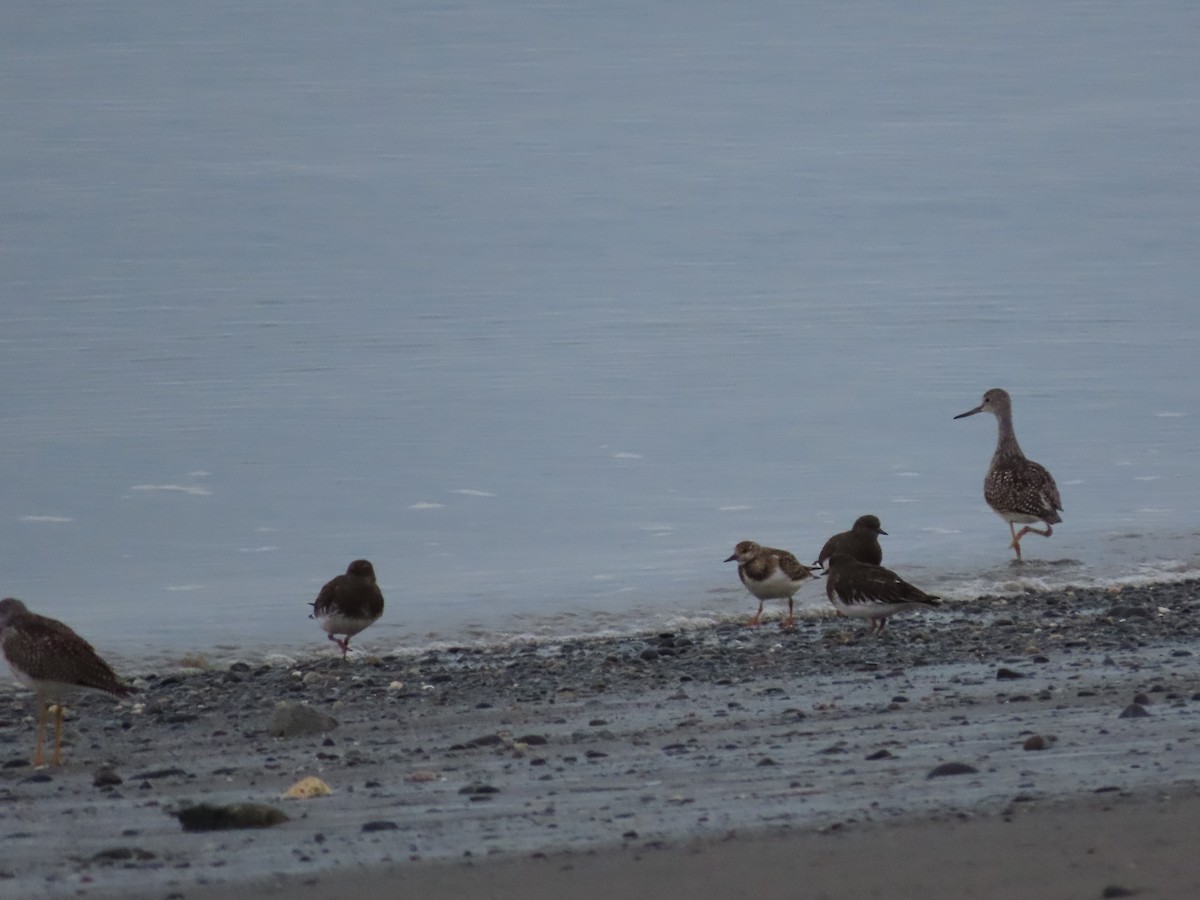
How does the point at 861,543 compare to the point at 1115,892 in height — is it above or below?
above

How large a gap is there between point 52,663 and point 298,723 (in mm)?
968

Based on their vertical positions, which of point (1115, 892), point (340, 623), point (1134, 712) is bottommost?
point (1115, 892)

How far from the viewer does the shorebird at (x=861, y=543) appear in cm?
1082

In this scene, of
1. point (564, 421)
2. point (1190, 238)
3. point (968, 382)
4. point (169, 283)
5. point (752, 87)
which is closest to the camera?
point (564, 421)

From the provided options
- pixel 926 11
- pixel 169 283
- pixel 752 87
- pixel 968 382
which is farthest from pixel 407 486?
pixel 926 11

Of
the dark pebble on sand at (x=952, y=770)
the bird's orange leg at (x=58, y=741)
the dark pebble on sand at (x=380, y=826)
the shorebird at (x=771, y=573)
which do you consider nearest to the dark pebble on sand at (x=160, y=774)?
the bird's orange leg at (x=58, y=741)

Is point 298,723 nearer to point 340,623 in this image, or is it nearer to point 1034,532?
point 340,623

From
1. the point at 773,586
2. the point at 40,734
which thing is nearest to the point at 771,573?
the point at 773,586

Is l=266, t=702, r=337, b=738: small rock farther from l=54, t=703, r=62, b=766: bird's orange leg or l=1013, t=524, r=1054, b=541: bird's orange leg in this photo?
l=1013, t=524, r=1054, b=541: bird's orange leg

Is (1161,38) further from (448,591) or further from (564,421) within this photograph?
(448,591)

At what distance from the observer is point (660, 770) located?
679 centimetres

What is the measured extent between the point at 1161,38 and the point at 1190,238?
3576cm

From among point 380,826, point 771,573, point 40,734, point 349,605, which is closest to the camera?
point 380,826

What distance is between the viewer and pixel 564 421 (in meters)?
18.1
